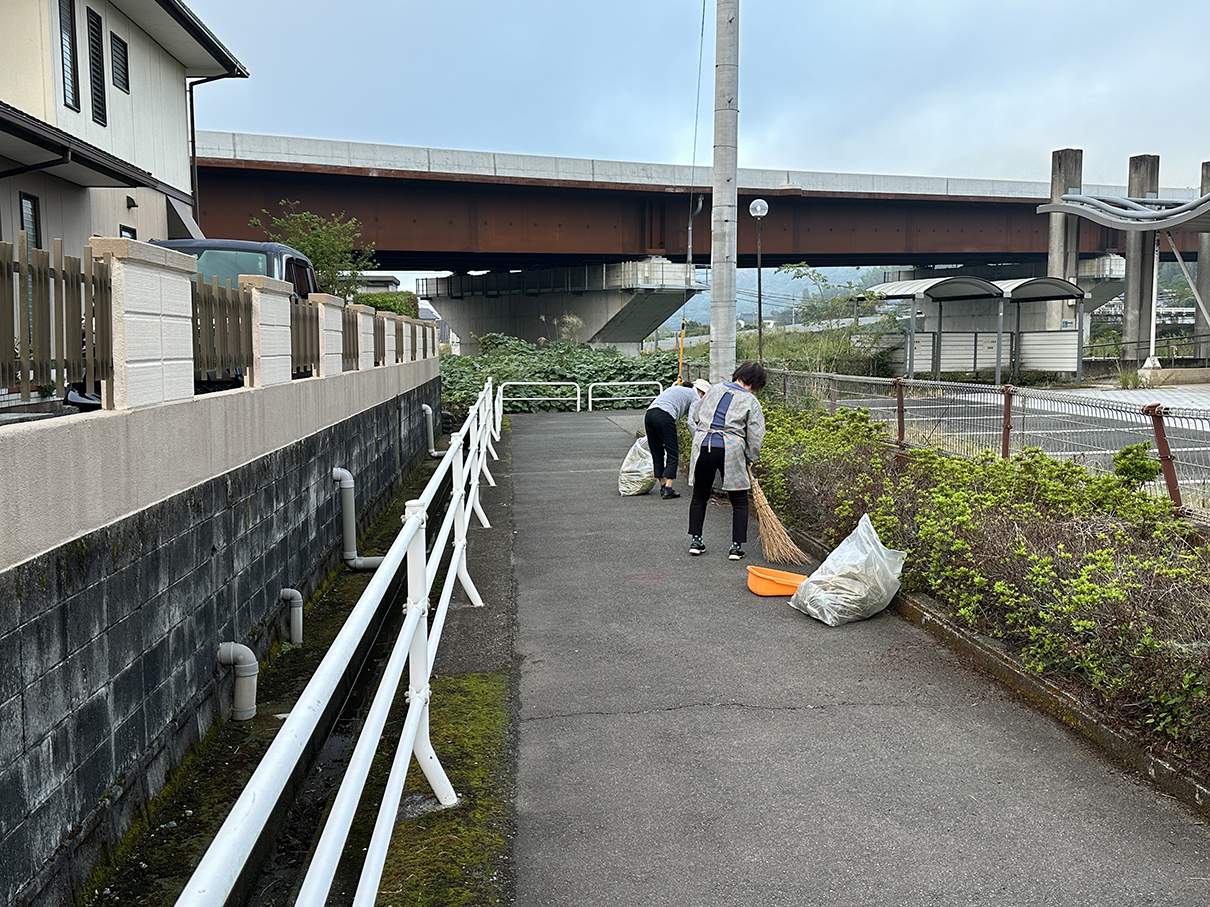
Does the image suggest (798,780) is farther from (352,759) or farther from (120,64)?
(120,64)

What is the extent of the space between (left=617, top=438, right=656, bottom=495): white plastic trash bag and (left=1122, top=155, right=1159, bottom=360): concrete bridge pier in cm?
2324

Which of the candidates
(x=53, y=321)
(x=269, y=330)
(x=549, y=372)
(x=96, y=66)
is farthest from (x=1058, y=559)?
(x=549, y=372)

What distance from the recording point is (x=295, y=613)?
801 cm

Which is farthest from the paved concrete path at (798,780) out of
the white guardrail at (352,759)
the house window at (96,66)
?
the house window at (96,66)

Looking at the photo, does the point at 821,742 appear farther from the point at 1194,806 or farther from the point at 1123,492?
the point at 1123,492

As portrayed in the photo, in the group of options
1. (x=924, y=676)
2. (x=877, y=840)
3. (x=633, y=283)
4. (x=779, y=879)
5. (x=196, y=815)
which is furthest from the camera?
(x=633, y=283)

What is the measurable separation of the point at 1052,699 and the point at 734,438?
13.4ft

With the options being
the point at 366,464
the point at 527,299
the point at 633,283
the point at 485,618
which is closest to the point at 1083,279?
the point at 633,283

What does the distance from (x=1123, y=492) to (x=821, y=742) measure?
12.5ft

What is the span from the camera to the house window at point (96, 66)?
1778cm

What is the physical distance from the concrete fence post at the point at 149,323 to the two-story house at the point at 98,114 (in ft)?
28.3

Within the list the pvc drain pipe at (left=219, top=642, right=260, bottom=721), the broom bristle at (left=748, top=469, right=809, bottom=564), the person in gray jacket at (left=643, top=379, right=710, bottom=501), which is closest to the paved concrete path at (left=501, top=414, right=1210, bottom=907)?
the broom bristle at (left=748, top=469, right=809, bottom=564)

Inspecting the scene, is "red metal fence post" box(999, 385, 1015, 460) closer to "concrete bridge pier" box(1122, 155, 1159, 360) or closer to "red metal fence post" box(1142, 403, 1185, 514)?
"red metal fence post" box(1142, 403, 1185, 514)

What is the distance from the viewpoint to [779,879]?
3834 mm
